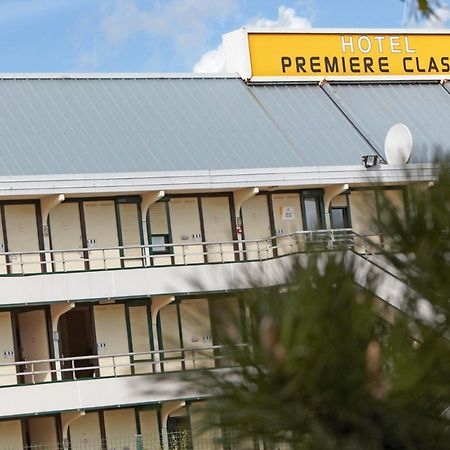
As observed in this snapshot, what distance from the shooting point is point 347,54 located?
4762cm

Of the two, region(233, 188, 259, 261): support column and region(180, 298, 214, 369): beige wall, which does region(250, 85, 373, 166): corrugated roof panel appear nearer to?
region(233, 188, 259, 261): support column

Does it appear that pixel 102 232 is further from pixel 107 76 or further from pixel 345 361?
pixel 345 361

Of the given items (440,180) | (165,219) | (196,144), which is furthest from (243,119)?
(440,180)

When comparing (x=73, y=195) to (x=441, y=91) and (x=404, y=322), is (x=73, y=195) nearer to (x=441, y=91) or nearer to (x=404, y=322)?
(x=441, y=91)

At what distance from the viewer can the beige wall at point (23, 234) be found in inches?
1475

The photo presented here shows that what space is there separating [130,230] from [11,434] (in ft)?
21.1

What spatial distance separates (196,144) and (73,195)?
5.14 meters

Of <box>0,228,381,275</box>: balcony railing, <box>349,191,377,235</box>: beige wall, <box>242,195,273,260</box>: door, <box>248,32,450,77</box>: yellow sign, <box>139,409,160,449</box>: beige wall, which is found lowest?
<box>139,409,160,449</box>: beige wall

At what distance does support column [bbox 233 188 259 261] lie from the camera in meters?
40.7

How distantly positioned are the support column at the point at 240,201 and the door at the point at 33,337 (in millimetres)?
6062

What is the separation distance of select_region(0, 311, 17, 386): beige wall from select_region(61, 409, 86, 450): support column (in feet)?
5.22

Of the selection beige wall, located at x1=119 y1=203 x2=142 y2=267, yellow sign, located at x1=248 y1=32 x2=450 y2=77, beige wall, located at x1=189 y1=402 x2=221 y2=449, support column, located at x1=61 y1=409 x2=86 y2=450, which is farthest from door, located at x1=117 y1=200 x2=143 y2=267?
beige wall, located at x1=189 y1=402 x2=221 y2=449

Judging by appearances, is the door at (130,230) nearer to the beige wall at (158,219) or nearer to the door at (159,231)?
the door at (159,231)

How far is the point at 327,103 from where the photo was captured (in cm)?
4581
